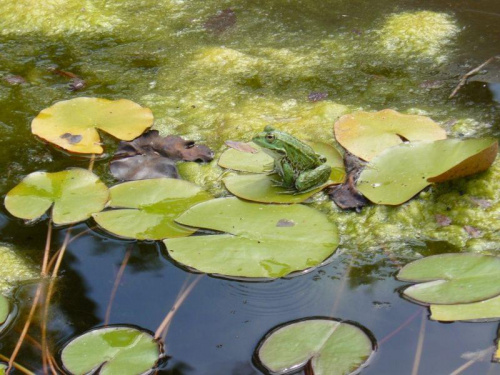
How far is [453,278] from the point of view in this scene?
191 centimetres

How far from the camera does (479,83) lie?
2947 millimetres

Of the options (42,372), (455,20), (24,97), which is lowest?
(42,372)

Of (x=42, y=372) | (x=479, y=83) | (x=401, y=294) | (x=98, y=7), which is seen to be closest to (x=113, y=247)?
(x=42, y=372)

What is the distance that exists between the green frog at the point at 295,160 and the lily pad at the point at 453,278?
0.52 meters

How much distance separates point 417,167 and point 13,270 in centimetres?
153

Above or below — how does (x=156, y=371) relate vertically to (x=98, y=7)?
below

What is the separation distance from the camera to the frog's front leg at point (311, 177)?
2332 millimetres

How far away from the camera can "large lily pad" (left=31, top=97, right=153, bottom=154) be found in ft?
8.90

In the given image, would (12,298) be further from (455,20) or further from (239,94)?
(455,20)

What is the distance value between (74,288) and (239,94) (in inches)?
55.7

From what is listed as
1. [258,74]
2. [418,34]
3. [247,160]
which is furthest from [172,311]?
[418,34]

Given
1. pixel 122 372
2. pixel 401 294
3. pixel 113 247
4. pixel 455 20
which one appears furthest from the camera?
pixel 455 20

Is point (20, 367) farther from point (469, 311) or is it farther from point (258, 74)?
point (258, 74)

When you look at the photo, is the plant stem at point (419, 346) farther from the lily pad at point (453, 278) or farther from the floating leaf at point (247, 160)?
the floating leaf at point (247, 160)
